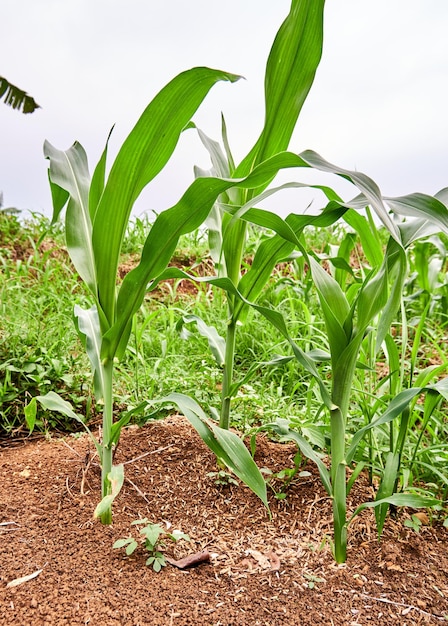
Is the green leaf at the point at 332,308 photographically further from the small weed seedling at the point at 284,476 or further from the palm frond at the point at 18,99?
the palm frond at the point at 18,99

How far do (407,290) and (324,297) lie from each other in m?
1.70

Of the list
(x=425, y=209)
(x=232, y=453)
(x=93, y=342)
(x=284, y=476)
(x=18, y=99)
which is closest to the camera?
(x=425, y=209)

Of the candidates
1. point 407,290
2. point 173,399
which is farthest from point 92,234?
point 407,290

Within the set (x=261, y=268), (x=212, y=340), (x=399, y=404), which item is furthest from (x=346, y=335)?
(x=212, y=340)

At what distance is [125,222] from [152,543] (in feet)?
1.82

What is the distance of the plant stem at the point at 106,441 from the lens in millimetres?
910

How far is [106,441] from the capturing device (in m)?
0.91

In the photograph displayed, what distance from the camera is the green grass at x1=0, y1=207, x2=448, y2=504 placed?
1203mm

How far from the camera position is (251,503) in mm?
1050

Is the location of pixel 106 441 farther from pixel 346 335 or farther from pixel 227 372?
pixel 346 335

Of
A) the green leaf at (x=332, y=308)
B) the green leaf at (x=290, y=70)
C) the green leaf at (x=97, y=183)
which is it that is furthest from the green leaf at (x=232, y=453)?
the green leaf at (x=290, y=70)

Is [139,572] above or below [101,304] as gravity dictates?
below

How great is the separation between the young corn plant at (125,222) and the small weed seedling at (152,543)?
0.22 feet

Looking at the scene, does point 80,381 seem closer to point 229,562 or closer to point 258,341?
point 258,341
